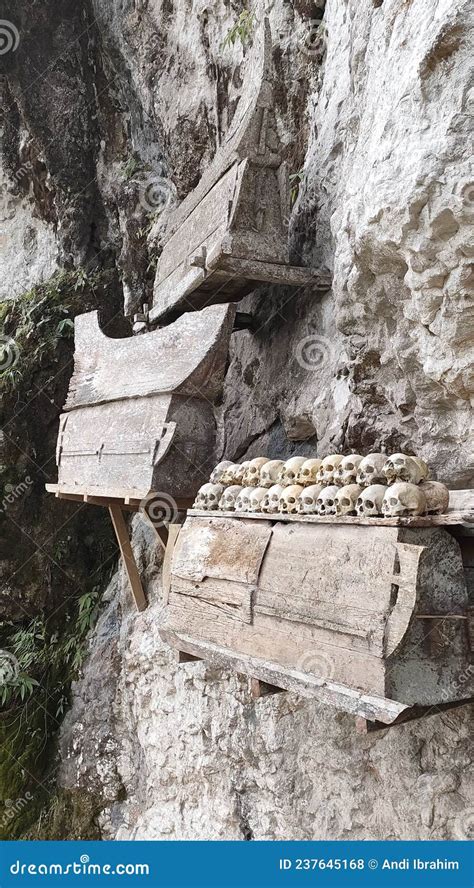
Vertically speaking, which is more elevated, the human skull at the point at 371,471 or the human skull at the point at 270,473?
the human skull at the point at 371,471

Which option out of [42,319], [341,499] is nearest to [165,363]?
[341,499]

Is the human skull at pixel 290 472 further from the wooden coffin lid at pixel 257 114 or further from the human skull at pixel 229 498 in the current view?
the wooden coffin lid at pixel 257 114

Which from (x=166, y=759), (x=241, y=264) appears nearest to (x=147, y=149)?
(x=241, y=264)

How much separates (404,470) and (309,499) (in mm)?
477

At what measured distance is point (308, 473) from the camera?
322 cm

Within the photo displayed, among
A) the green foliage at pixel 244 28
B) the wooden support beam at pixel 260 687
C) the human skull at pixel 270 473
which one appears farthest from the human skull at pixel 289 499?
the green foliage at pixel 244 28

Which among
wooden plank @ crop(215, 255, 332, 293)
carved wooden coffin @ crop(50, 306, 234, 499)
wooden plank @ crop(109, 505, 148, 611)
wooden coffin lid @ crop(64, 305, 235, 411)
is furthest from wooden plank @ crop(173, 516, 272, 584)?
wooden plank @ crop(109, 505, 148, 611)

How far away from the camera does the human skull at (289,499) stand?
3125 mm

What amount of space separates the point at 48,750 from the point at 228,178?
20.2ft

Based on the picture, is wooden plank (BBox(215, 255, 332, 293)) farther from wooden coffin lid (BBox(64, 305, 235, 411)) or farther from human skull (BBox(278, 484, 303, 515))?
human skull (BBox(278, 484, 303, 515))

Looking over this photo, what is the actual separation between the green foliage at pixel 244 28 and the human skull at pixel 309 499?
4502mm

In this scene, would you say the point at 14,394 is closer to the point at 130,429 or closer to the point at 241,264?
the point at 130,429

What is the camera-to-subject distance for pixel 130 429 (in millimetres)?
4727

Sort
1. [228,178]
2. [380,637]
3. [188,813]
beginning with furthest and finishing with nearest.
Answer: [188,813] < [228,178] < [380,637]
